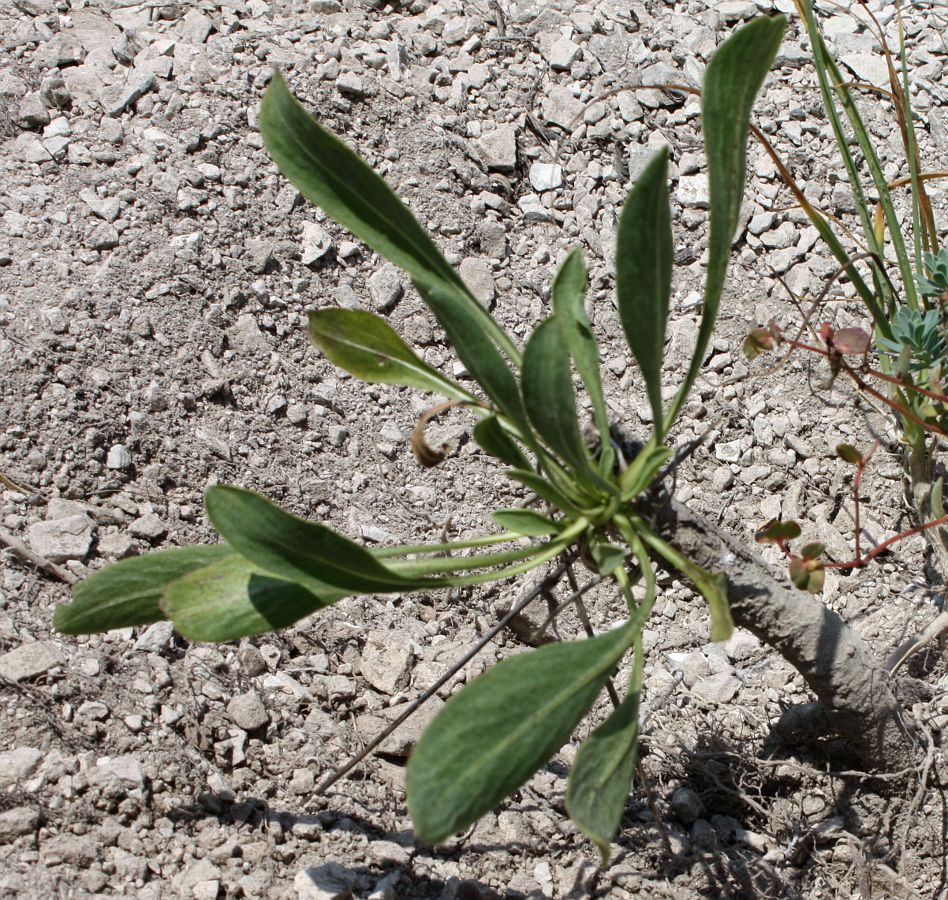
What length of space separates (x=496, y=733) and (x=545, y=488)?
361 mm

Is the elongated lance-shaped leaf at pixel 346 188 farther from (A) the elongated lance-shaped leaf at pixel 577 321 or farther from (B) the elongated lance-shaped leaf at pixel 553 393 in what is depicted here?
(B) the elongated lance-shaped leaf at pixel 553 393

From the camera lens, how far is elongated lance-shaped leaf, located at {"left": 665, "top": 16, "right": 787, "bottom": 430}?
1098mm

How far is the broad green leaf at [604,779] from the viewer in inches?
38.3

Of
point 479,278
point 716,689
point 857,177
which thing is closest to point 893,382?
point 857,177

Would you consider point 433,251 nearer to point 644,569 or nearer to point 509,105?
point 644,569

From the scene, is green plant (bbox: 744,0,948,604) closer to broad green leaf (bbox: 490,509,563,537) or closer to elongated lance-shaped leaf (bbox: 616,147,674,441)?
elongated lance-shaped leaf (bbox: 616,147,674,441)

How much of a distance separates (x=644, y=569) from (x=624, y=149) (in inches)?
56.9

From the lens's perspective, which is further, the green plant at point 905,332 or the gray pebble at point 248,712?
the green plant at point 905,332

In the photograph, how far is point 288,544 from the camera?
1033 millimetres

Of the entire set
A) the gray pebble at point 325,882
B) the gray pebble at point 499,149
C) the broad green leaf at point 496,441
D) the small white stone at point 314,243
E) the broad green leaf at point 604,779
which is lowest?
the gray pebble at point 325,882

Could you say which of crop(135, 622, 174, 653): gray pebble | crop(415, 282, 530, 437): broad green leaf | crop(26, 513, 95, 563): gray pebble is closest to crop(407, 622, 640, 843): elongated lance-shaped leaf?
crop(415, 282, 530, 437): broad green leaf

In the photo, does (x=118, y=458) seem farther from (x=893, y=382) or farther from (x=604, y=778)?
(x=893, y=382)

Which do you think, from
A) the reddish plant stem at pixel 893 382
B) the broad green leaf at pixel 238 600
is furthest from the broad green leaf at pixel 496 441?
the reddish plant stem at pixel 893 382

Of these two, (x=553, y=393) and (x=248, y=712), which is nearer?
(x=553, y=393)
